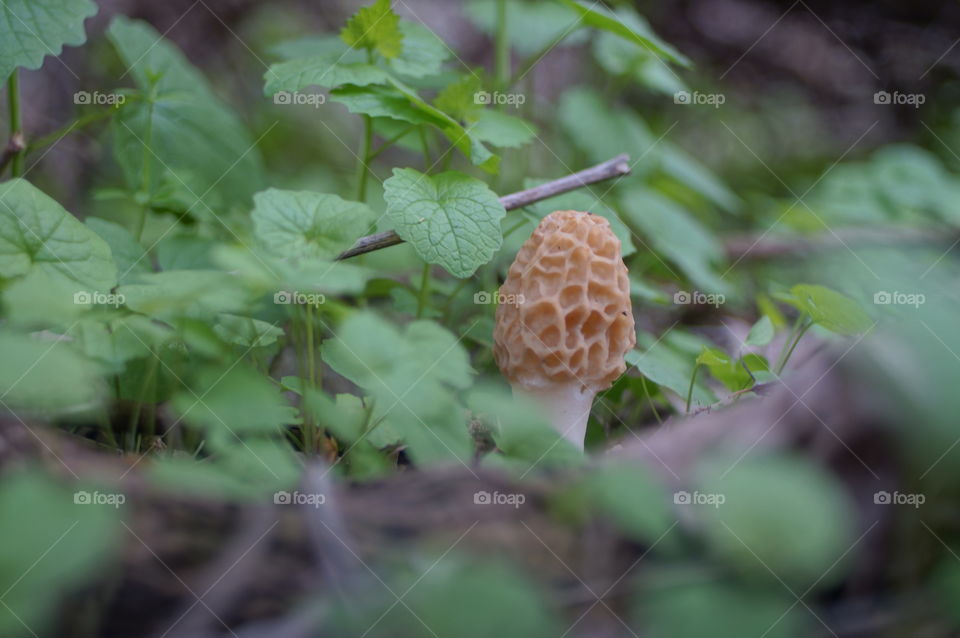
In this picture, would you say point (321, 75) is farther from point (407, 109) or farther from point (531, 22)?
point (531, 22)

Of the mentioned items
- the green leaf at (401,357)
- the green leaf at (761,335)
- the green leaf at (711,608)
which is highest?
the green leaf at (401,357)

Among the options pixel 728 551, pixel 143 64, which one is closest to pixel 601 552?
pixel 728 551

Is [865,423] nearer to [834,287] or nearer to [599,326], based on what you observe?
[599,326]

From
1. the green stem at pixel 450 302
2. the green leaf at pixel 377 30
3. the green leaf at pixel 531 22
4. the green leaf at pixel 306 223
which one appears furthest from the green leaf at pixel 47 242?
the green leaf at pixel 531 22

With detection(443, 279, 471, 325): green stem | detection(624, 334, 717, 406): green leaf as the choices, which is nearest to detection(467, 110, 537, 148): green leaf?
detection(443, 279, 471, 325): green stem

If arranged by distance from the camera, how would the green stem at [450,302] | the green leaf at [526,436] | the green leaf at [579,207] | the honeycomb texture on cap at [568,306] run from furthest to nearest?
the green stem at [450,302] < the green leaf at [579,207] < the honeycomb texture on cap at [568,306] < the green leaf at [526,436]

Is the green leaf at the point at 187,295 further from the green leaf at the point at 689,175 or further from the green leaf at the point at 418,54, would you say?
the green leaf at the point at 689,175

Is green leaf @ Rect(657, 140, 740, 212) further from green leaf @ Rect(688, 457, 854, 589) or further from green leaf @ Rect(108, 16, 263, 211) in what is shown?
green leaf @ Rect(688, 457, 854, 589)
